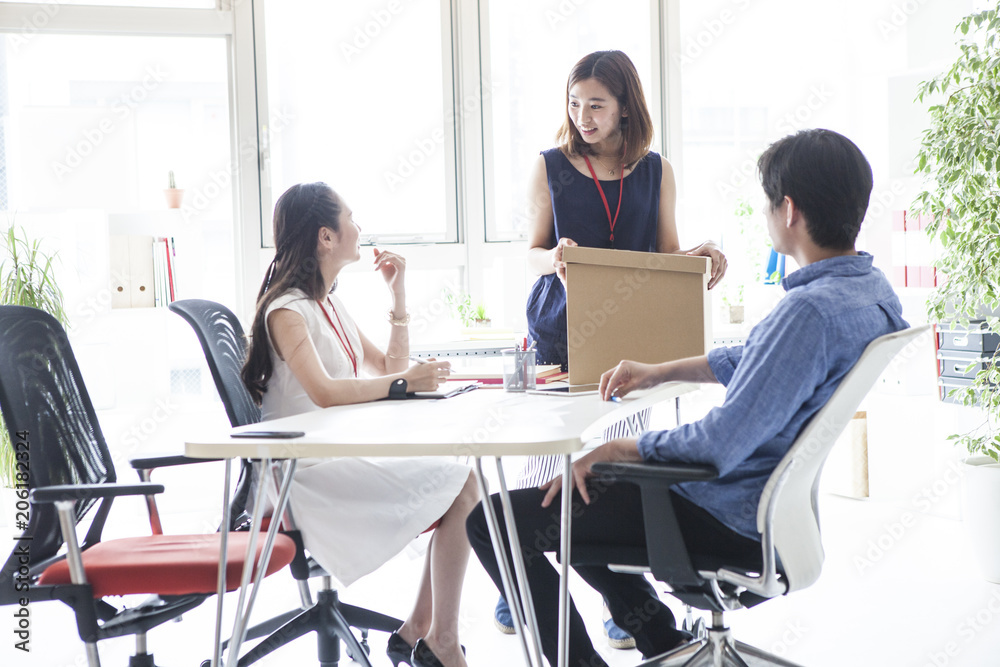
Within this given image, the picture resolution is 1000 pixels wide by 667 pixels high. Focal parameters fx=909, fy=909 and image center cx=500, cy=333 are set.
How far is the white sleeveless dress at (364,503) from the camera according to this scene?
2012mm

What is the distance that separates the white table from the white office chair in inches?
5.1

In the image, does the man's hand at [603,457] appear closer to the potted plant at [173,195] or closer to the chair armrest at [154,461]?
the chair armrest at [154,461]

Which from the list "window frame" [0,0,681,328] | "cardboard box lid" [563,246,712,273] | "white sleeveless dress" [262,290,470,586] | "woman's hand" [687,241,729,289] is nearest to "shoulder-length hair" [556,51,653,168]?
"woman's hand" [687,241,729,289]

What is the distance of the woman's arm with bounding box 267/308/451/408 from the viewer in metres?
2.12

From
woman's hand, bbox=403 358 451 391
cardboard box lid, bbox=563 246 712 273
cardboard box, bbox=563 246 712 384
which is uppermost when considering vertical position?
cardboard box lid, bbox=563 246 712 273

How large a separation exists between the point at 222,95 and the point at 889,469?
343 centimetres

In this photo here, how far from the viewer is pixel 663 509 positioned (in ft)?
5.21

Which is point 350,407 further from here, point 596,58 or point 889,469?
point 889,469

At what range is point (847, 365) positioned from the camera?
1568 millimetres

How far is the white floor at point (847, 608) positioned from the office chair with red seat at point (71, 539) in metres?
0.76

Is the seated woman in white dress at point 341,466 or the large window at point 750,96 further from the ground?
the large window at point 750,96

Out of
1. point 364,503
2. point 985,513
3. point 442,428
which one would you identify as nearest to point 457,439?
point 442,428

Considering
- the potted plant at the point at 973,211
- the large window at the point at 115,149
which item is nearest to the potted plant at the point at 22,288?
the large window at the point at 115,149

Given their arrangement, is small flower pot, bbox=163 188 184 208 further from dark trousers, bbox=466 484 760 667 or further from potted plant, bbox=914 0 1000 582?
potted plant, bbox=914 0 1000 582
